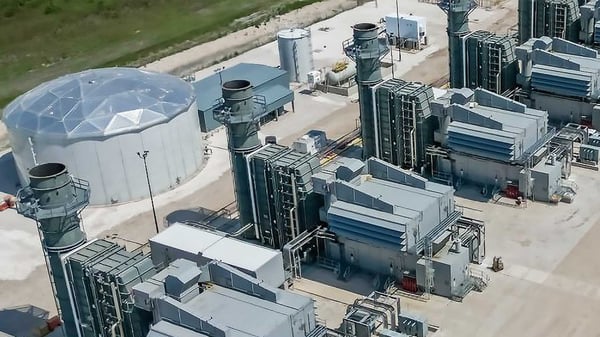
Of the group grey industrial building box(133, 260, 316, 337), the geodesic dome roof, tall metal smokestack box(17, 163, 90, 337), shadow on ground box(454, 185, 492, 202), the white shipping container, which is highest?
tall metal smokestack box(17, 163, 90, 337)

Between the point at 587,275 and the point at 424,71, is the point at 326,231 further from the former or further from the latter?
the point at 424,71

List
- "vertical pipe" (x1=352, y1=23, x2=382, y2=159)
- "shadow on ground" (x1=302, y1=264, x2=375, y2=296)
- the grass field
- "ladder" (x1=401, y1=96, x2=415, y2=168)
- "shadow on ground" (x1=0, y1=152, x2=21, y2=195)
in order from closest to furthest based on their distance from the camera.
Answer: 1. "shadow on ground" (x1=302, y1=264, x2=375, y2=296)
2. "vertical pipe" (x1=352, y1=23, x2=382, y2=159)
3. "ladder" (x1=401, y1=96, x2=415, y2=168)
4. "shadow on ground" (x1=0, y1=152, x2=21, y2=195)
5. the grass field

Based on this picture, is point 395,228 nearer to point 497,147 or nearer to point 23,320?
point 497,147

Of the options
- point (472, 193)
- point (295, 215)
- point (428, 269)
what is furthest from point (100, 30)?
point (428, 269)

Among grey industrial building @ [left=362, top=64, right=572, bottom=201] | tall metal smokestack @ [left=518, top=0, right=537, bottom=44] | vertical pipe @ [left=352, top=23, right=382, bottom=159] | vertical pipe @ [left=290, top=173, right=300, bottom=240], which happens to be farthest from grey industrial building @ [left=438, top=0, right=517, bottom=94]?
vertical pipe @ [left=290, top=173, right=300, bottom=240]

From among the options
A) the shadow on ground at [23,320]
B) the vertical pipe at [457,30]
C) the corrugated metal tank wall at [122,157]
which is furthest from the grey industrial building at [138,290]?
the vertical pipe at [457,30]

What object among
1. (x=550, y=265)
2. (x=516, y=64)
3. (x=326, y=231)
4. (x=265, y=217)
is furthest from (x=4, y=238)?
(x=516, y=64)

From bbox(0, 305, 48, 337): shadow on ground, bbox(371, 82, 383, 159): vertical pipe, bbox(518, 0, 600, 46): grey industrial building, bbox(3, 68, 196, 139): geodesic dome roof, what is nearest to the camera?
bbox(0, 305, 48, 337): shadow on ground

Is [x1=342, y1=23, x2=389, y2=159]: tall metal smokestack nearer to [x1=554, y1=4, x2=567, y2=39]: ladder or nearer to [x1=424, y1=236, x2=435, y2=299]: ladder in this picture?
[x1=424, y1=236, x2=435, y2=299]: ladder
